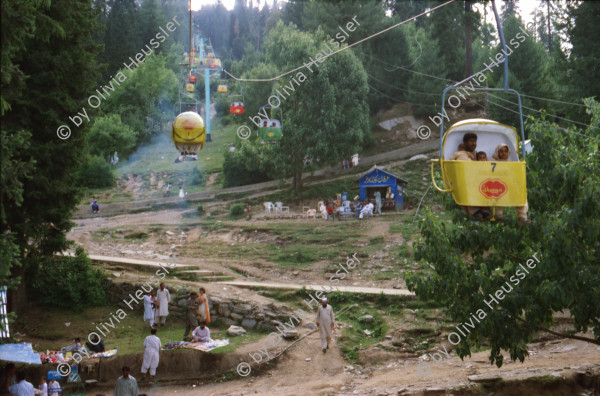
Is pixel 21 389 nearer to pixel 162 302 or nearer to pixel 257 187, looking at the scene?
pixel 162 302

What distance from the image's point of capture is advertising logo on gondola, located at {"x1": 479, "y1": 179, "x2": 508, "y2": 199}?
27.7 ft

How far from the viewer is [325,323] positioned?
16.8 meters

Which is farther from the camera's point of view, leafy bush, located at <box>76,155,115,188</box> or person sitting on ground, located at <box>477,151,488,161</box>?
leafy bush, located at <box>76,155,115,188</box>

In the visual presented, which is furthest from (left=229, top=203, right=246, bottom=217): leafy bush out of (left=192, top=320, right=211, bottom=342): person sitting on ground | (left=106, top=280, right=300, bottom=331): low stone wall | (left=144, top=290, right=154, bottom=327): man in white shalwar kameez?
(left=192, top=320, right=211, bottom=342): person sitting on ground

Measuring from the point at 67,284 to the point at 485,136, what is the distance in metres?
15.9

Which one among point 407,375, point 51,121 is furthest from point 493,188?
point 51,121

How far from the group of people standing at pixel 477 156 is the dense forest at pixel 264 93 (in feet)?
5.96

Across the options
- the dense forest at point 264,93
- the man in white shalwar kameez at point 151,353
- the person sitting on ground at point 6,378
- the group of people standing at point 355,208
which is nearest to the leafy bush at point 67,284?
the dense forest at point 264,93

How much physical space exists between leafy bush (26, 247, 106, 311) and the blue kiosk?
17335 mm

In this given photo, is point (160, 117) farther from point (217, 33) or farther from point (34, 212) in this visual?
point (217, 33)

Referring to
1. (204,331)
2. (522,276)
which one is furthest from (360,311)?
(522,276)

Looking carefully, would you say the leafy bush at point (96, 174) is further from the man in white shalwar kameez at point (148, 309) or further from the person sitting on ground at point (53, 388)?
the person sitting on ground at point (53, 388)
